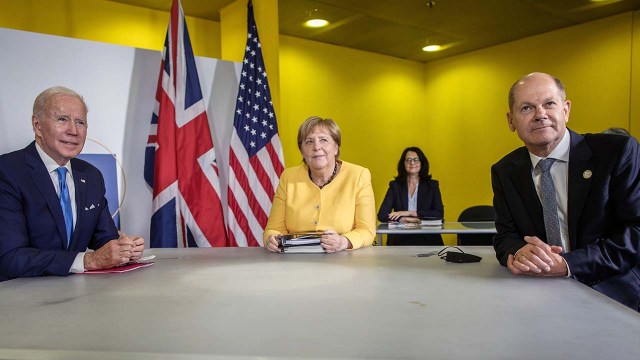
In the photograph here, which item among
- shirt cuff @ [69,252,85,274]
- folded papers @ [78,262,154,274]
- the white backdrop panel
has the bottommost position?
folded papers @ [78,262,154,274]

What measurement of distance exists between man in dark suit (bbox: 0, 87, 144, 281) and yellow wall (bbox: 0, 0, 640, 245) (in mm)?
2885

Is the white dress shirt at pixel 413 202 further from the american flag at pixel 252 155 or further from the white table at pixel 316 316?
the white table at pixel 316 316

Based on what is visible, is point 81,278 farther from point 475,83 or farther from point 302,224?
point 475,83

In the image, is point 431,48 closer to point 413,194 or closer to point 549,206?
point 413,194

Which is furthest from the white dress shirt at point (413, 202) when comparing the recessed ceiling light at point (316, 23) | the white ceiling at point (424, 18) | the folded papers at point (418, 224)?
the recessed ceiling light at point (316, 23)

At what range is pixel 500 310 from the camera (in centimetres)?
116

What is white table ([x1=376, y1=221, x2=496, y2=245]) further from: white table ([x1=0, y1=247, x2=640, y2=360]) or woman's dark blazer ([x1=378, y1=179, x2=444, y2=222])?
white table ([x1=0, y1=247, x2=640, y2=360])

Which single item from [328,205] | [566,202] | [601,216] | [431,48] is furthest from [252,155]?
[431,48]

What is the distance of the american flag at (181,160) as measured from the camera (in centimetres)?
371

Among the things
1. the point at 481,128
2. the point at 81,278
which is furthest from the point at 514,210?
the point at 481,128

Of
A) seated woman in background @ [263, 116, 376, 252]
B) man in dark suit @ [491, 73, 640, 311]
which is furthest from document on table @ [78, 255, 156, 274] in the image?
man in dark suit @ [491, 73, 640, 311]

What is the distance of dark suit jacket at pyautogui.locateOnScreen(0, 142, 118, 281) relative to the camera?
1.76 metres

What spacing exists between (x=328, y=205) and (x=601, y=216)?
1.31 metres

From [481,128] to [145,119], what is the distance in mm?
5363
